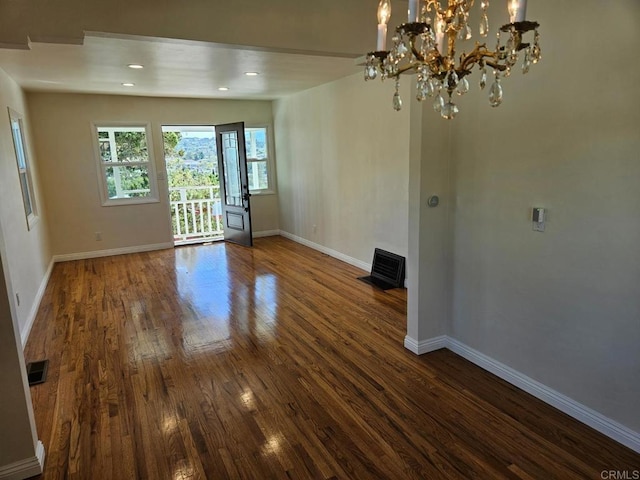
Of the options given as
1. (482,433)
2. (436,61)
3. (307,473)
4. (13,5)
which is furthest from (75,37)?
(482,433)

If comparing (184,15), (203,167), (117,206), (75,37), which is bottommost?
(117,206)

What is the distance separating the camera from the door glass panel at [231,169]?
6.84m

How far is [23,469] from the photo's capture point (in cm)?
202

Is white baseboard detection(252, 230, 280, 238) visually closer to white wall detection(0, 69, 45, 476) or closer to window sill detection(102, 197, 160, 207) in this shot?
window sill detection(102, 197, 160, 207)

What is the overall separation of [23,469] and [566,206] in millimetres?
3081

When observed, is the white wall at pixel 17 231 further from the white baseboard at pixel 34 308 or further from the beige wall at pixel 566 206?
the beige wall at pixel 566 206

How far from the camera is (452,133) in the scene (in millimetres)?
2885

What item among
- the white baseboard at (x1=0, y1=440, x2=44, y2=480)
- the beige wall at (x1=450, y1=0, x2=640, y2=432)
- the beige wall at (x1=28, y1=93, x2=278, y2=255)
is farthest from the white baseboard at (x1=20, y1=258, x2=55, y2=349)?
the beige wall at (x1=450, y1=0, x2=640, y2=432)

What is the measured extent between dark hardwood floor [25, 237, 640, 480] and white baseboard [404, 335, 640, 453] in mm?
46

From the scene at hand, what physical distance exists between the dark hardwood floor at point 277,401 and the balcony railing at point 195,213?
12.0 ft

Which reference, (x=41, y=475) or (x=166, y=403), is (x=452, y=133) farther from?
(x=41, y=475)

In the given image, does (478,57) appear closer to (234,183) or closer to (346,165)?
(346,165)

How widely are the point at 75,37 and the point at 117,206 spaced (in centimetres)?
485

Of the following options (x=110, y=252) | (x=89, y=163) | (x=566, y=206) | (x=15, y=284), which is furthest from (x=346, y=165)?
(x=110, y=252)
